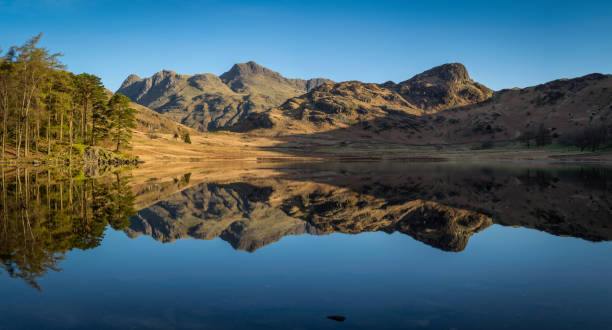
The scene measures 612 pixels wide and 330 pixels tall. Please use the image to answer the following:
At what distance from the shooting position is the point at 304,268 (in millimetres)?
9555

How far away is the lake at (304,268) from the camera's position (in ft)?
21.9

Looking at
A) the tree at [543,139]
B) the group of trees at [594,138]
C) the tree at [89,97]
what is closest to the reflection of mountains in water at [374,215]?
the tree at [89,97]

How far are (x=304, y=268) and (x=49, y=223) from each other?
11.1m

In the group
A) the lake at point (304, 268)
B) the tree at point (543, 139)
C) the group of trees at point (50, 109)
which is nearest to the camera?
the lake at point (304, 268)

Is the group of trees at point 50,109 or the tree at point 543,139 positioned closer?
the group of trees at point 50,109

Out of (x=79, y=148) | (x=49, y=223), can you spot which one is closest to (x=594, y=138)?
(x=49, y=223)

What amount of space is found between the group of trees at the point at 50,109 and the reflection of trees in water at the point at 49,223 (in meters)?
41.2

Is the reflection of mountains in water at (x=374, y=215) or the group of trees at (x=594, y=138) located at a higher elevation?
the group of trees at (x=594, y=138)

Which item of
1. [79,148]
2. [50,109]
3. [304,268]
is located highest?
[50,109]

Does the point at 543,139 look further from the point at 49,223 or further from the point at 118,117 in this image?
the point at 49,223

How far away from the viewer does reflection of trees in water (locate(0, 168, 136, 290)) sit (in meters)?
9.49

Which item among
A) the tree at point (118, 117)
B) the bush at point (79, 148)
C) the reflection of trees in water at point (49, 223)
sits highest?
the tree at point (118, 117)

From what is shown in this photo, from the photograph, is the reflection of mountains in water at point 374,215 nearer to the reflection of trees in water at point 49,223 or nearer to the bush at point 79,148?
the reflection of trees in water at point 49,223

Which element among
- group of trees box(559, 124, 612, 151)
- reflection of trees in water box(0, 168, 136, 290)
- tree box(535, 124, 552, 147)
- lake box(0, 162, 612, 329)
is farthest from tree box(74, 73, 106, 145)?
tree box(535, 124, 552, 147)
